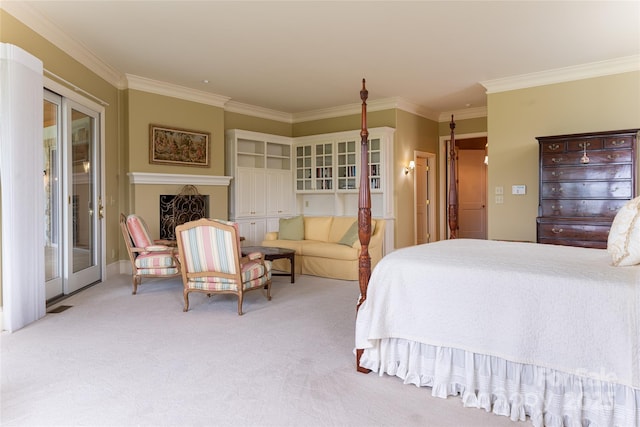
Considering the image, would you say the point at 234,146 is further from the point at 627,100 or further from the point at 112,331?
the point at 627,100

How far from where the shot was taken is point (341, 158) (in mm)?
7809

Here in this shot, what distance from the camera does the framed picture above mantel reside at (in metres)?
6.29

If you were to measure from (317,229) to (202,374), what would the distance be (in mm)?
4135

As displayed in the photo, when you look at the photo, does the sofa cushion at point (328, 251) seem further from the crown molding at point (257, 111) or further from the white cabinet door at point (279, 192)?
the crown molding at point (257, 111)

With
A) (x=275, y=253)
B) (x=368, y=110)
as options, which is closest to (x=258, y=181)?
(x=368, y=110)

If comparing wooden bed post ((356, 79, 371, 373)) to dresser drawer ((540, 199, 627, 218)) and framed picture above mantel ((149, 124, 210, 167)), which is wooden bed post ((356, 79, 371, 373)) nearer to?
dresser drawer ((540, 199, 627, 218))

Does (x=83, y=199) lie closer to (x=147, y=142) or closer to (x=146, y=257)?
(x=146, y=257)

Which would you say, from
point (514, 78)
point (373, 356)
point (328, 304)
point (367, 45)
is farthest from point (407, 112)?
point (373, 356)

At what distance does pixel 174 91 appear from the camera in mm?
6492

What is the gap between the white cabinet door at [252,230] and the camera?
7.40 metres

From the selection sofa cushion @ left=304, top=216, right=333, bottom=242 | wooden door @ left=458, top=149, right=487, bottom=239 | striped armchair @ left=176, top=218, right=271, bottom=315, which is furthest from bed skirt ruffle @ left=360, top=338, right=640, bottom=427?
wooden door @ left=458, top=149, right=487, bottom=239

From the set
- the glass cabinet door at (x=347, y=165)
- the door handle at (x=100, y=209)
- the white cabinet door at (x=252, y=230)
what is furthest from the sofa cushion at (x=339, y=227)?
the door handle at (x=100, y=209)

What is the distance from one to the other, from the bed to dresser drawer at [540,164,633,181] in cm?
264

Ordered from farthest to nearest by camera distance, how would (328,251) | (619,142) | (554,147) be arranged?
(328,251) → (554,147) → (619,142)
